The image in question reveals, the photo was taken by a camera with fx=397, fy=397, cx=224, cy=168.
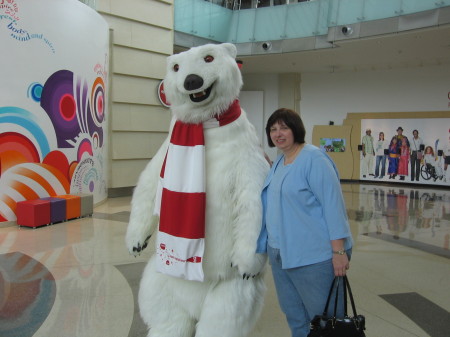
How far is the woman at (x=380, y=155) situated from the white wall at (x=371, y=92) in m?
0.90

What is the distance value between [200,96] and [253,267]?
2.80 feet

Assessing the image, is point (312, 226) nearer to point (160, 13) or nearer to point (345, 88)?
point (160, 13)

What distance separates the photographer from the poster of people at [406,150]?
1069 centimetres

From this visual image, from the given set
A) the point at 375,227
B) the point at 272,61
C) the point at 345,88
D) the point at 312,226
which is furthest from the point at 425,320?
the point at 345,88

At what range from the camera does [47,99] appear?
5426mm

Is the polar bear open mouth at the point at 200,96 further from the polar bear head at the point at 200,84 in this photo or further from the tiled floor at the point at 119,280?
the tiled floor at the point at 119,280

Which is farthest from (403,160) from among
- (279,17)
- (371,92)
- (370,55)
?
(279,17)

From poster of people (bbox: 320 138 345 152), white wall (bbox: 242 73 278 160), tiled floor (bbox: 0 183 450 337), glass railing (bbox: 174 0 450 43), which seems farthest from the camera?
white wall (bbox: 242 73 278 160)

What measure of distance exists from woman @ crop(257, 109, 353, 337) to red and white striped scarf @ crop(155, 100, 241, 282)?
0.34m

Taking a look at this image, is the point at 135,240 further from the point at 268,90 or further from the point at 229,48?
the point at 268,90

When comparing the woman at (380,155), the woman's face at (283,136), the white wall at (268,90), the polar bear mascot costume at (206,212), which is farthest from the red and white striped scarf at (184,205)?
the white wall at (268,90)

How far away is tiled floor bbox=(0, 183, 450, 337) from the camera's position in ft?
8.55

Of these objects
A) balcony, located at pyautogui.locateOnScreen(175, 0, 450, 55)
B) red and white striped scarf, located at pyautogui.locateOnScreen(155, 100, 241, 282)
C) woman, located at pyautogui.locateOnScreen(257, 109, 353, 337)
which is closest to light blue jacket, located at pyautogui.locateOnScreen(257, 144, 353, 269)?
woman, located at pyautogui.locateOnScreen(257, 109, 353, 337)

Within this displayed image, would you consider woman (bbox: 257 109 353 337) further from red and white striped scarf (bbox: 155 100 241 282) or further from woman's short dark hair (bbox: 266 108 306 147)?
red and white striped scarf (bbox: 155 100 241 282)
